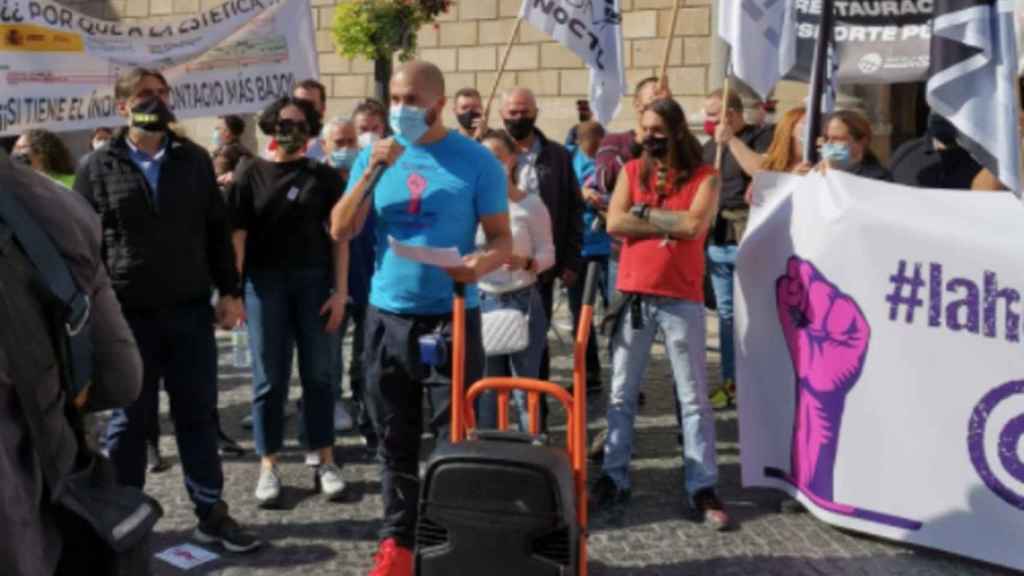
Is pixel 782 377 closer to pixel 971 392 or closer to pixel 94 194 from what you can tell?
pixel 971 392

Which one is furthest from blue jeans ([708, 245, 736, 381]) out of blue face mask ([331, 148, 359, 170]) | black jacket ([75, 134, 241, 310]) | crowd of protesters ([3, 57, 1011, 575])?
black jacket ([75, 134, 241, 310])

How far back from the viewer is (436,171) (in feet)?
13.1

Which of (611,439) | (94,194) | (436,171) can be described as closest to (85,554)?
(436,171)

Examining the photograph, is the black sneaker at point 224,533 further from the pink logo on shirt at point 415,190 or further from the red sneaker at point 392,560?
the pink logo on shirt at point 415,190

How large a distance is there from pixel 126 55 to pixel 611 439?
3167 millimetres

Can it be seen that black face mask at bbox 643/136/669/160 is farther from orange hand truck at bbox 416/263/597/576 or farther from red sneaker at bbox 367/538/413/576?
red sneaker at bbox 367/538/413/576

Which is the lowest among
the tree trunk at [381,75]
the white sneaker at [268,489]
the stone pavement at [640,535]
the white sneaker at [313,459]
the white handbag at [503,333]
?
the stone pavement at [640,535]

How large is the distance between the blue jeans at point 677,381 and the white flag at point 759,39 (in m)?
1.35

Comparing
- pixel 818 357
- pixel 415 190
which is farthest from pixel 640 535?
pixel 415 190

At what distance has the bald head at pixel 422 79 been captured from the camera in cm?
399

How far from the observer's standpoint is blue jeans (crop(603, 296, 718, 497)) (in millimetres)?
4859

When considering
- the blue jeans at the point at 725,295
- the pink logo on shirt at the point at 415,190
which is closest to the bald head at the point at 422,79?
the pink logo on shirt at the point at 415,190

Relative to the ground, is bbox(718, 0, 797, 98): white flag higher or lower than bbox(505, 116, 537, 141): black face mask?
higher

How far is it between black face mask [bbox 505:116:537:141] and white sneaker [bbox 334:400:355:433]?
180cm
